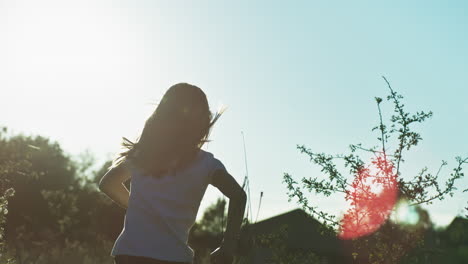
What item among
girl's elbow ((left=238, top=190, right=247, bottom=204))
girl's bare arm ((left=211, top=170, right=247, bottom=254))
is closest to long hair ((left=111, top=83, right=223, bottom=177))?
girl's bare arm ((left=211, top=170, right=247, bottom=254))

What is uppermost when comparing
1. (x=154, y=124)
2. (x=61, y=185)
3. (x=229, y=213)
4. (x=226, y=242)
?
(x=61, y=185)

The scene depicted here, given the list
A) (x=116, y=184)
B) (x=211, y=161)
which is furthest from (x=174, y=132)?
(x=116, y=184)

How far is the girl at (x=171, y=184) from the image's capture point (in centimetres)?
245

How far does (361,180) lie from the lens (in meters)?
6.40

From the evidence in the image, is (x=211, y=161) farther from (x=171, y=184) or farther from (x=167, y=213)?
(x=167, y=213)

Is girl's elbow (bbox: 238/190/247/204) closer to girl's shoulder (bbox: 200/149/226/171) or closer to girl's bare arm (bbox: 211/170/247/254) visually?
girl's bare arm (bbox: 211/170/247/254)

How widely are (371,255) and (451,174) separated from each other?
1502 millimetres

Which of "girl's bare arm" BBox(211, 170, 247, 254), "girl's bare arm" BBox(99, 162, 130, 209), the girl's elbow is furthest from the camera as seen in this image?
"girl's bare arm" BBox(99, 162, 130, 209)

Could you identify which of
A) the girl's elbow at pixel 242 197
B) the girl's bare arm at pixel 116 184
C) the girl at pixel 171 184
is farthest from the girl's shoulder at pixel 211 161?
the girl's bare arm at pixel 116 184

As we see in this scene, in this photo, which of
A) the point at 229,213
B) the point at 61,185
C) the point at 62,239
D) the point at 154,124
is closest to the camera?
the point at 229,213

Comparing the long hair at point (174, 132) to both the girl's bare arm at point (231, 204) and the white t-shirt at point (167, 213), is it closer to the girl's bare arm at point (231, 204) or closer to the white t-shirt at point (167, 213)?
the white t-shirt at point (167, 213)

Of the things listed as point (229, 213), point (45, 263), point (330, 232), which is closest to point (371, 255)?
point (330, 232)

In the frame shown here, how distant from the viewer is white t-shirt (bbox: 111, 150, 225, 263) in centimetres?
245

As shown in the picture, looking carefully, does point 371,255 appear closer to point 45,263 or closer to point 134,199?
point 134,199
